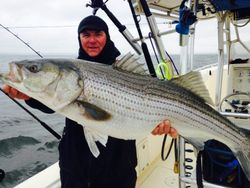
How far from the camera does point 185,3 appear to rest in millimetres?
3947

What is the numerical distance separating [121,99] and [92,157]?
68cm

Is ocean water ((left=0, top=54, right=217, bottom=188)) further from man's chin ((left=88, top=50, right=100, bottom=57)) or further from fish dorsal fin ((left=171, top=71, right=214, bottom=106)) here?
fish dorsal fin ((left=171, top=71, right=214, bottom=106))

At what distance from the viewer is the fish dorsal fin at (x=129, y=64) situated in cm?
241

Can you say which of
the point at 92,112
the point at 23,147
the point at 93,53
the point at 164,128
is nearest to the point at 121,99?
the point at 92,112

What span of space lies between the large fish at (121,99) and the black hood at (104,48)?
57 centimetres

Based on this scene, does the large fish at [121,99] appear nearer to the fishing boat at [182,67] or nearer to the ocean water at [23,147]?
the fishing boat at [182,67]

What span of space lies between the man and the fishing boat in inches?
30.0

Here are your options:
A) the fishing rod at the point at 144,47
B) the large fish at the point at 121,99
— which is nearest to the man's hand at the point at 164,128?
the large fish at the point at 121,99

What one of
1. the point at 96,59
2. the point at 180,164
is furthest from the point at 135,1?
the point at 180,164

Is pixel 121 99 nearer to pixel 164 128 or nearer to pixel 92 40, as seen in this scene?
pixel 164 128

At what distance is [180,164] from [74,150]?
1.20 metres

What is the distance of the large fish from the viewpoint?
2.20 m

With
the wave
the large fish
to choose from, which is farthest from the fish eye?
the wave

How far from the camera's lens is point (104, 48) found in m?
2.94
